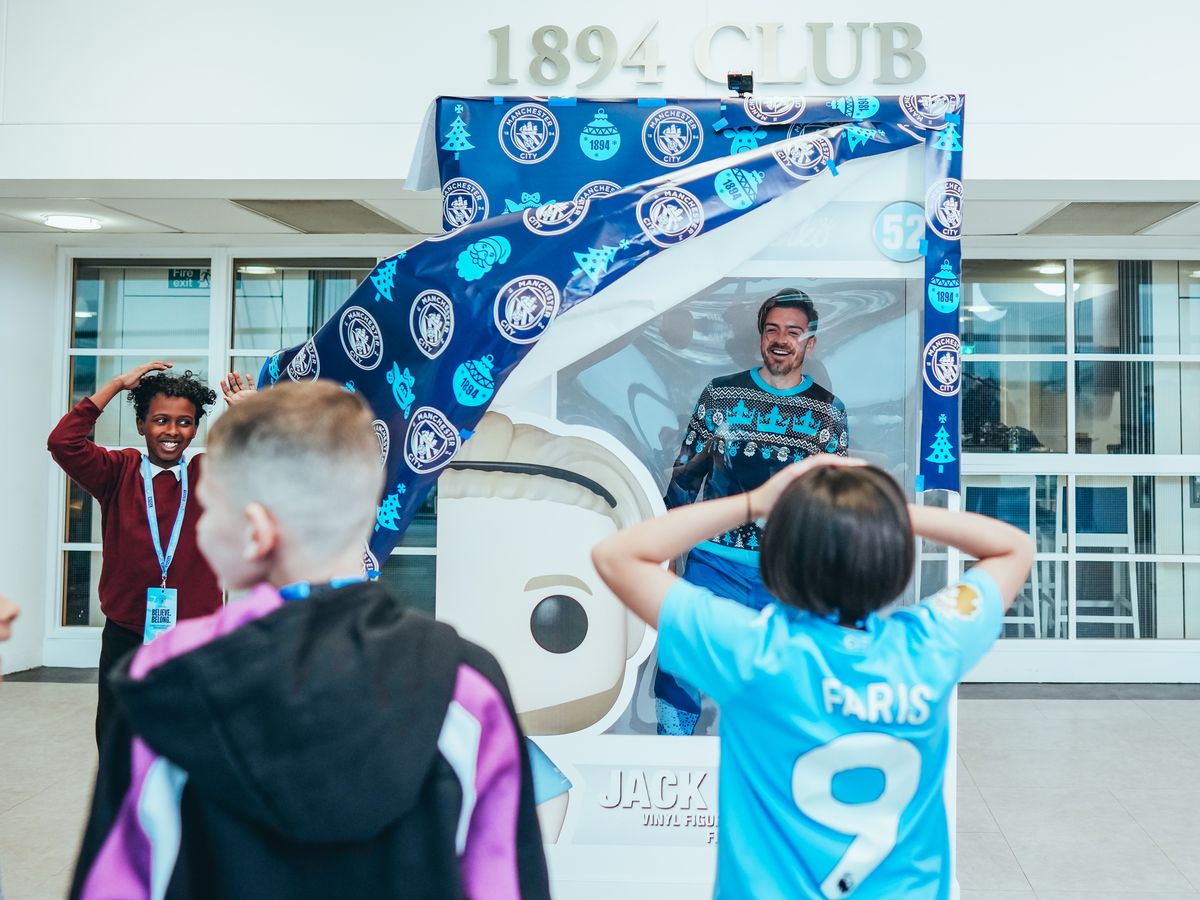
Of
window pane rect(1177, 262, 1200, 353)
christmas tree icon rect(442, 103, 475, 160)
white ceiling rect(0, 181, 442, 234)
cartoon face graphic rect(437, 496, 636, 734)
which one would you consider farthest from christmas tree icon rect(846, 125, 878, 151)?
window pane rect(1177, 262, 1200, 353)

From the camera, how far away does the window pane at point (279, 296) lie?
500 centimetres

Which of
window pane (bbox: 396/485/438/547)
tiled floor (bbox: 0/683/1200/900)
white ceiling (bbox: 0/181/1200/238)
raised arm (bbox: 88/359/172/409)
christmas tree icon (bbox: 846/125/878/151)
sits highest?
white ceiling (bbox: 0/181/1200/238)

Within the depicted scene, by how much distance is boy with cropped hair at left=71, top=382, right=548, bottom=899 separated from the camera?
2.48 ft

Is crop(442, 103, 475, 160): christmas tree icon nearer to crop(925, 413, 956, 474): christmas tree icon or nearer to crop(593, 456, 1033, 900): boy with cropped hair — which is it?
crop(925, 413, 956, 474): christmas tree icon

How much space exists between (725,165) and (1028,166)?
2131mm

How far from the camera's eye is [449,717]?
0.83 m

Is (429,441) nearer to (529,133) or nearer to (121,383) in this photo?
(529,133)

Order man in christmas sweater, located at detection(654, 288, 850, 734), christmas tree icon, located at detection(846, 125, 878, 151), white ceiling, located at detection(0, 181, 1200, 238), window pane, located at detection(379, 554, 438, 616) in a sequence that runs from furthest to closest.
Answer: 1. window pane, located at detection(379, 554, 438, 616)
2. white ceiling, located at detection(0, 181, 1200, 238)
3. man in christmas sweater, located at detection(654, 288, 850, 734)
4. christmas tree icon, located at detection(846, 125, 878, 151)

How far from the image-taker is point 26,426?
4.86 m

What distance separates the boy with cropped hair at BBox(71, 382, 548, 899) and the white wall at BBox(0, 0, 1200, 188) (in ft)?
10.2

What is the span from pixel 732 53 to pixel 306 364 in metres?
2.32

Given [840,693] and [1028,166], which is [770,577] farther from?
[1028,166]

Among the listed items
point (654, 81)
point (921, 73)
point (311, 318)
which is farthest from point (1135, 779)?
point (311, 318)

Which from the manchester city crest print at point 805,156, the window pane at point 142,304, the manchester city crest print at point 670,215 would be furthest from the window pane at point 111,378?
the manchester city crest print at point 805,156
